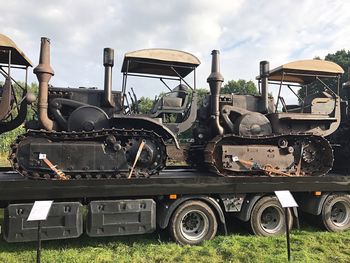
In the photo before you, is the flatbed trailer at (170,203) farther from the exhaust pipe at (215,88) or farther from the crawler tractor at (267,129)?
the exhaust pipe at (215,88)

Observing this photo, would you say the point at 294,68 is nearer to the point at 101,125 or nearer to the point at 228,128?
the point at 228,128

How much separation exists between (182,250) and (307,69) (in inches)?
221

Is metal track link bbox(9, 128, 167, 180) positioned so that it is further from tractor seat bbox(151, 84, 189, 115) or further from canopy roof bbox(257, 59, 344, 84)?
canopy roof bbox(257, 59, 344, 84)

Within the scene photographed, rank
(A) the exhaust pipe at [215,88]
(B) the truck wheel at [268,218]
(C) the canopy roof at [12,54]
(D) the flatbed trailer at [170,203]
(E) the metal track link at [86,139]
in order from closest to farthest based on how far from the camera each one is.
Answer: (D) the flatbed trailer at [170,203]
(E) the metal track link at [86,139]
(C) the canopy roof at [12,54]
(B) the truck wheel at [268,218]
(A) the exhaust pipe at [215,88]

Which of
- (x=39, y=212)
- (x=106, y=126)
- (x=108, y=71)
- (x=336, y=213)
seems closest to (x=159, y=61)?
(x=108, y=71)

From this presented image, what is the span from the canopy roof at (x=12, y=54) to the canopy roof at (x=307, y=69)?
602cm

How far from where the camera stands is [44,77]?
7543 millimetres

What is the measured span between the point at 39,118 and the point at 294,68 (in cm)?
639

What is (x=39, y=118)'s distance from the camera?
753 centimetres

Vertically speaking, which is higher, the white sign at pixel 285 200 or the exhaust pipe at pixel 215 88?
the exhaust pipe at pixel 215 88

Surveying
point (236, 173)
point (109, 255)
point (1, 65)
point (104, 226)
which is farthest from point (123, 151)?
point (1, 65)

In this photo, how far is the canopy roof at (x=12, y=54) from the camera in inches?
281

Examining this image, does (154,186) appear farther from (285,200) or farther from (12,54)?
(12,54)

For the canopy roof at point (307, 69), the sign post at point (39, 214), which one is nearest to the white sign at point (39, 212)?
the sign post at point (39, 214)
